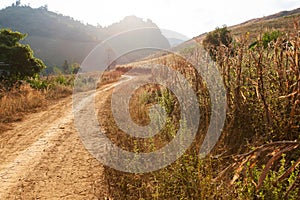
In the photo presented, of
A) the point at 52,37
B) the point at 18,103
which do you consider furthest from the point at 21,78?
the point at 52,37

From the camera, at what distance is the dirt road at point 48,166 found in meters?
3.93

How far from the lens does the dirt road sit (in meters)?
3.93

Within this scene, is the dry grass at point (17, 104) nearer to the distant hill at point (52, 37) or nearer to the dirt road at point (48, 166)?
the dirt road at point (48, 166)

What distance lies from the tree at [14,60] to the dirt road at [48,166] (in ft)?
24.4

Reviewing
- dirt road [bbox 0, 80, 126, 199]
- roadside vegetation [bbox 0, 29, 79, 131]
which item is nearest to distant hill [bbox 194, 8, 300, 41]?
dirt road [bbox 0, 80, 126, 199]

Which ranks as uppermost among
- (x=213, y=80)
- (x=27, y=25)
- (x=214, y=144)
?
(x=27, y=25)

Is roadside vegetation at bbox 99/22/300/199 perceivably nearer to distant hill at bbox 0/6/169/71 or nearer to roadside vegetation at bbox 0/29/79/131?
roadside vegetation at bbox 0/29/79/131

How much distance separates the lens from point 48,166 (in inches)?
190

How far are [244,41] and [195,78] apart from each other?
1.13m

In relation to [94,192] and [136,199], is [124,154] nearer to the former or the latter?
[94,192]

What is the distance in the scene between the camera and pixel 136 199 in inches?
137

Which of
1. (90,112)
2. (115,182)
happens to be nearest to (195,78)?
(115,182)

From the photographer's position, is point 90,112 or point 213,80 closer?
point 213,80

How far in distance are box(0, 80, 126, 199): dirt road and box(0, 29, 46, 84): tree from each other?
7444mm
